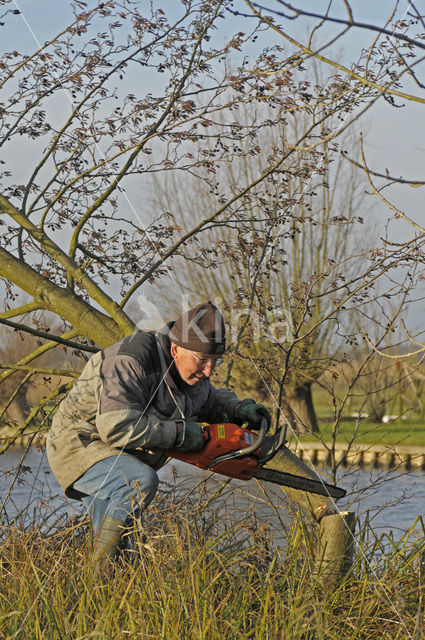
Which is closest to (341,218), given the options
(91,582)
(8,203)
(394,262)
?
(394,262)

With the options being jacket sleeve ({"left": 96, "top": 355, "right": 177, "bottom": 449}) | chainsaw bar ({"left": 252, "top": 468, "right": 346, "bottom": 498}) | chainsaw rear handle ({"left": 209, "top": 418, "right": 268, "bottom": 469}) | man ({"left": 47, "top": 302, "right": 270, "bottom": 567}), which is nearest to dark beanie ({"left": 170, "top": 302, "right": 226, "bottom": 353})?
man ({"left": 47, "top": 302, "right": 270, "bottom": 567})

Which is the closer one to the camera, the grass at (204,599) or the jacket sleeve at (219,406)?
the grass at (204,599)

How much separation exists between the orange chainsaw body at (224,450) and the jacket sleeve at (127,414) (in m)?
0.19

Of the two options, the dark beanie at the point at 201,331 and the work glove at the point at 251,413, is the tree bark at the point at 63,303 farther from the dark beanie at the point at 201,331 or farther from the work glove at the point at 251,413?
the dark beanie at the point at 201,331

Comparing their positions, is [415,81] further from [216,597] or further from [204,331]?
[216,597]

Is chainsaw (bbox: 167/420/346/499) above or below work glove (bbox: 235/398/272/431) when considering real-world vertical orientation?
below

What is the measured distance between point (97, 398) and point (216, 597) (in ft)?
3.57

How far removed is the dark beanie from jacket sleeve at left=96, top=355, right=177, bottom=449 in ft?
0.85

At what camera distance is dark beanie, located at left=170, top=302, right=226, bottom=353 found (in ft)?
12.3

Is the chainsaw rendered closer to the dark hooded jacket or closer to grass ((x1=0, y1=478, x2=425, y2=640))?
the dark hooded jacket

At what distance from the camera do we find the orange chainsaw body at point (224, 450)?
12.5ft

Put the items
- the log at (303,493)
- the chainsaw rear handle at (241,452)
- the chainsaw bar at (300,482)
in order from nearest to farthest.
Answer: the chainsaw rear handle at (241,452) → the chainsaw bar at (300,482) → the log at (303,493)

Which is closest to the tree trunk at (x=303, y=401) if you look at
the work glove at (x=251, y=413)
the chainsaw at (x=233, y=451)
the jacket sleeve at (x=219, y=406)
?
the jacket sleeve at (x=219, y=406)

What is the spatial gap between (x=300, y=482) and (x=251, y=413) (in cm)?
53
